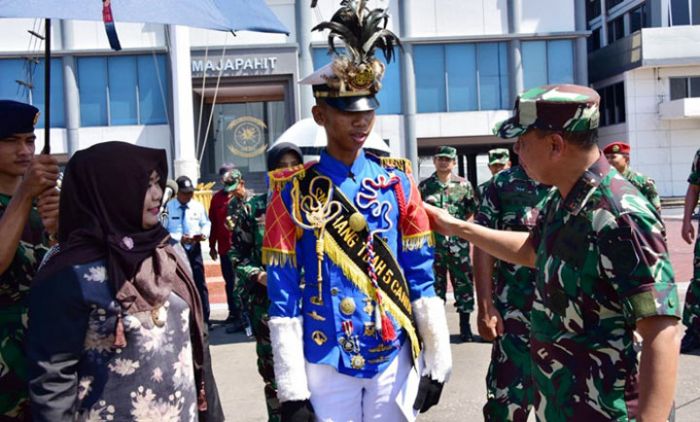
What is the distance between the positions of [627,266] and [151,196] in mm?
1708

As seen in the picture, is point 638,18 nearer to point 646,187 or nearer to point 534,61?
point 534,61

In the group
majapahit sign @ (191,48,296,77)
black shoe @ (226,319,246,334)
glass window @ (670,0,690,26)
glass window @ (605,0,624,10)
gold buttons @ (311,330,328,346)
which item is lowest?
black shoe @ (226,319,246,334)

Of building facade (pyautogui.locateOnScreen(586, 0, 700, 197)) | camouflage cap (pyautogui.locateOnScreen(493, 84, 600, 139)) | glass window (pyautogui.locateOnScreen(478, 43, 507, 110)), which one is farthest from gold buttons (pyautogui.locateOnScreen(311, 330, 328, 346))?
building facade (pyautogui.locateOnScreen(586, 0, 700, 197))

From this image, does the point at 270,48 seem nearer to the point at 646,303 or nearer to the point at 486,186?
the point at 486,186

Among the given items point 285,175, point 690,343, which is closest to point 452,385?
point 690,343

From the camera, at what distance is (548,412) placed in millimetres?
2826

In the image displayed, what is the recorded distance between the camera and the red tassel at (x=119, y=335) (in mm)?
2701

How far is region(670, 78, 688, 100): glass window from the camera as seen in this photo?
36.0 meters

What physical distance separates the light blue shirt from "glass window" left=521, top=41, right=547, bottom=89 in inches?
950

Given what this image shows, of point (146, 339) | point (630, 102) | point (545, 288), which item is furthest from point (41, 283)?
point (630, 102)

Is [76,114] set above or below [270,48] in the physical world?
below

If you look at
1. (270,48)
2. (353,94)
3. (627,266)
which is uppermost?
(270,48)

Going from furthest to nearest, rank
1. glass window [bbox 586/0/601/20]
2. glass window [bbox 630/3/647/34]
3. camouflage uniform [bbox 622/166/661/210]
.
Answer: glass window [bbox 586/0/601/20] → glass window [bbox 630/3/647/34] → camouflage uniform [bbox 622/166/661/210]

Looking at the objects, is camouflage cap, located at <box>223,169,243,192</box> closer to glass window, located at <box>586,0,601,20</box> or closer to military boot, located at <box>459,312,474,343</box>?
military boot, located at <box>459,312,474,343</box>
